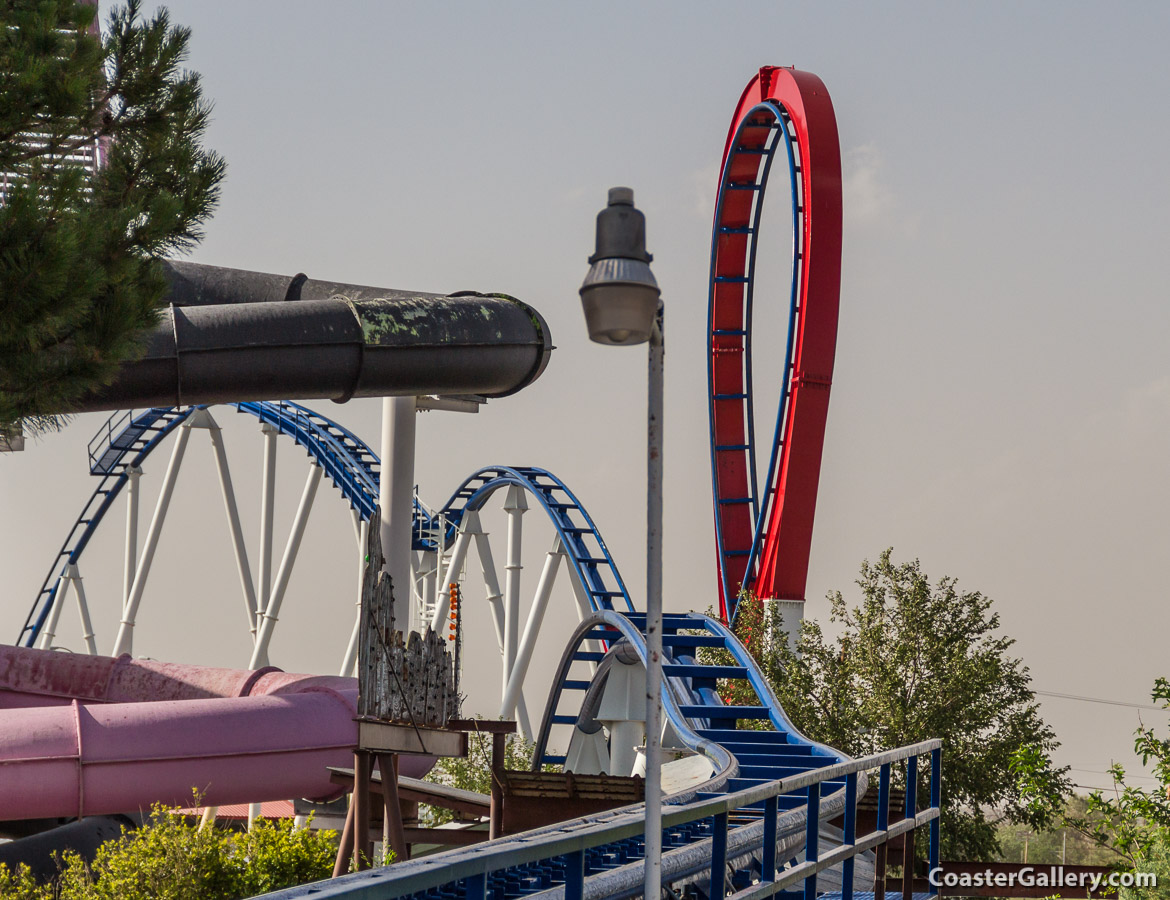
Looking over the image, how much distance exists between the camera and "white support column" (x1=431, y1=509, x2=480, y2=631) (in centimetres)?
2159

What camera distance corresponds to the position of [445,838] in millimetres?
10820

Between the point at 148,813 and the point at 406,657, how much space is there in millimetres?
3699

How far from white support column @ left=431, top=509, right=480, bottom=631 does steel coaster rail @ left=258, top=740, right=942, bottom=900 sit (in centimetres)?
1556

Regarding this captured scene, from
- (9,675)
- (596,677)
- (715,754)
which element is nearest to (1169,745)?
(715,754)

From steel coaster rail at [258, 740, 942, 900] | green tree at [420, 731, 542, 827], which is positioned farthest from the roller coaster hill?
green tree at [420, 731, 542, 827]

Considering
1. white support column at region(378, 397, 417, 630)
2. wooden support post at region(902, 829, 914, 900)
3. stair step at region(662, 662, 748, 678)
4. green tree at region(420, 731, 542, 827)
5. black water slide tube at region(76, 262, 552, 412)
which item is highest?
black water slide tube at region(76, 262, 552, 412)

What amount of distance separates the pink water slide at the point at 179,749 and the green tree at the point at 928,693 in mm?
4904

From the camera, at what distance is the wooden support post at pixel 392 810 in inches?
382

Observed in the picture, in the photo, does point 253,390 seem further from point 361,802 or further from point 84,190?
point 84,190

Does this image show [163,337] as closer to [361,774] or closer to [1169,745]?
[361,774]

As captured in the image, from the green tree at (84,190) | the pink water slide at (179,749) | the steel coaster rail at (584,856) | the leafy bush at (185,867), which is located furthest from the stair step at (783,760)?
the green tree at (84,190)

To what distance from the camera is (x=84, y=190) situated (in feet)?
19.7

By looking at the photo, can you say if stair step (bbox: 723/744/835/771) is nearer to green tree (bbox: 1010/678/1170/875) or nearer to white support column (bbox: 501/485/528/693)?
green tree (bbox: 1010/678/1170/875)

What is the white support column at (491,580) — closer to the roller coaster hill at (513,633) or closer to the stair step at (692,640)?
the roller coaster hill at (513,633)
